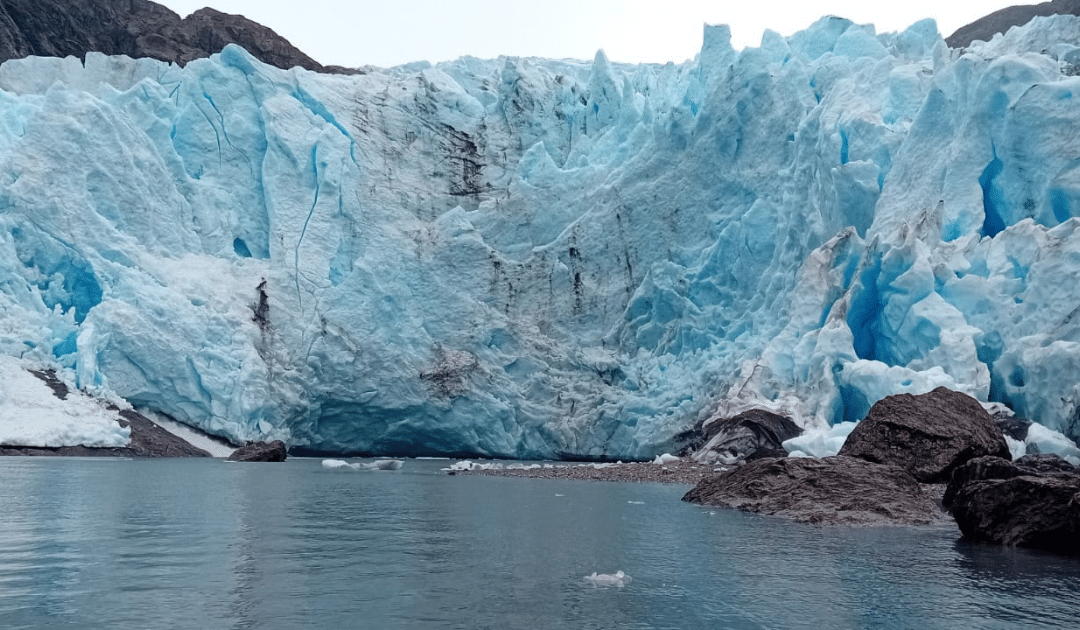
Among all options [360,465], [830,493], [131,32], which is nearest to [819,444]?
[830,493]

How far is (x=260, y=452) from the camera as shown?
2792 cm

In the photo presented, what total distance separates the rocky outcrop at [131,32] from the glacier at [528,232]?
4181 mm

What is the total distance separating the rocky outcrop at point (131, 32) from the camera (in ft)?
141

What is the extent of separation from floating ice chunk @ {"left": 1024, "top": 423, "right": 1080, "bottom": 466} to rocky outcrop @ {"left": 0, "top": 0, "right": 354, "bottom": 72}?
119 ft

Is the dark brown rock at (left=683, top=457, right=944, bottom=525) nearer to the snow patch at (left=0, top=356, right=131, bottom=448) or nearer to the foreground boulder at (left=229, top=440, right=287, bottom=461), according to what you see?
the foreground boulder at (left=229, top=440, right=287, bottom=461)

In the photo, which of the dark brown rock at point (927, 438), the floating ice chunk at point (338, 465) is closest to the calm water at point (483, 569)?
the dark brown rock at point (927, 438)

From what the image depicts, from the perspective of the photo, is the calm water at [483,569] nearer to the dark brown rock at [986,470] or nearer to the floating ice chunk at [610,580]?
the floating ice chunk at [610,580]

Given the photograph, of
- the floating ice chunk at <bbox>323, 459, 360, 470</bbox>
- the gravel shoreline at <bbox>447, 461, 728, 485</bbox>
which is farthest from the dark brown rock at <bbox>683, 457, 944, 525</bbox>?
the floating ice chunk at <bbox>323, 459, 360, 470</bbox>

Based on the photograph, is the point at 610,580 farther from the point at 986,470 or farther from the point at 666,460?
the point at 666,460

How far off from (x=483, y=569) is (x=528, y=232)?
1130 inches

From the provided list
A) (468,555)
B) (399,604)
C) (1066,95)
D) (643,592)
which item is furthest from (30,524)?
(1066,95)

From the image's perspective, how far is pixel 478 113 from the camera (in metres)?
40.2

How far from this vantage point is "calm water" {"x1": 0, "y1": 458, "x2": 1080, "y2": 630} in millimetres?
6285

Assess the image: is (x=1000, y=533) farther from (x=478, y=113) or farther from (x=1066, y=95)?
(x=478, y=113)
